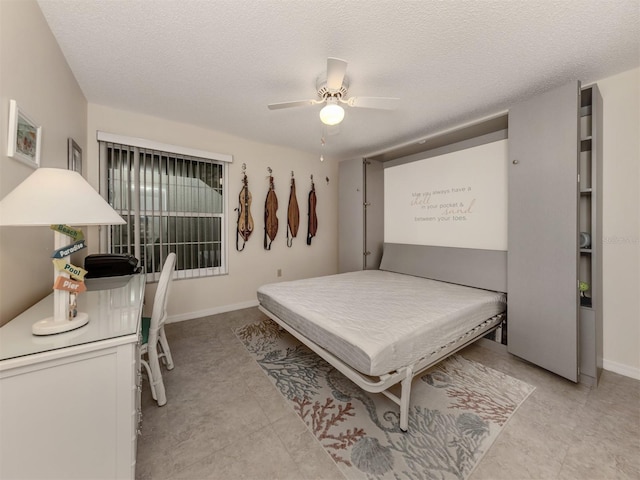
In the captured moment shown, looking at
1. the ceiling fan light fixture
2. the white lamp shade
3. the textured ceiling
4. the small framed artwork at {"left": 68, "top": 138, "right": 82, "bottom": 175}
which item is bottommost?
the white lamp shade

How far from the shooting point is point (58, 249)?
1081mm

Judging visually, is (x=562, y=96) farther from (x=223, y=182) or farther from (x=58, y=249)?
(x=223, y=182)

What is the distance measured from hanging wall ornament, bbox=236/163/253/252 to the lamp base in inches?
99.5

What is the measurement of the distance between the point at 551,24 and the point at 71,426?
318 cm

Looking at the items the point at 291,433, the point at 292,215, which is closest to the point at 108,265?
the point at 291,433

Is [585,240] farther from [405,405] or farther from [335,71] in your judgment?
[335,71]

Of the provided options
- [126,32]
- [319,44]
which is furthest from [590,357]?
[126,32]

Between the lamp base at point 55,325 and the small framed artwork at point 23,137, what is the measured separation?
823mm

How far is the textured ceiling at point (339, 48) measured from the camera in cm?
148

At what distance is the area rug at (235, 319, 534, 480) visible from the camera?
1.30 metres

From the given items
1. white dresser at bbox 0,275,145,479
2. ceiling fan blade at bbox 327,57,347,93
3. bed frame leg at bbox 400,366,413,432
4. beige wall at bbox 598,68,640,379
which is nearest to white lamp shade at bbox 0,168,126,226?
white dresser at bbox 0,275,145,479

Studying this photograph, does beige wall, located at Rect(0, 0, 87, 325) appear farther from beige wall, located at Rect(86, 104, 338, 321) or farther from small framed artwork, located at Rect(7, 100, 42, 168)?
beige wall, located at Rect(86, 104, 338, 321)

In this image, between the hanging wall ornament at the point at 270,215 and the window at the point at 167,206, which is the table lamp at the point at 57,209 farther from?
the hanging wall ornament at the point at 270,215

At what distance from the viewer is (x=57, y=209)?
98 cm
